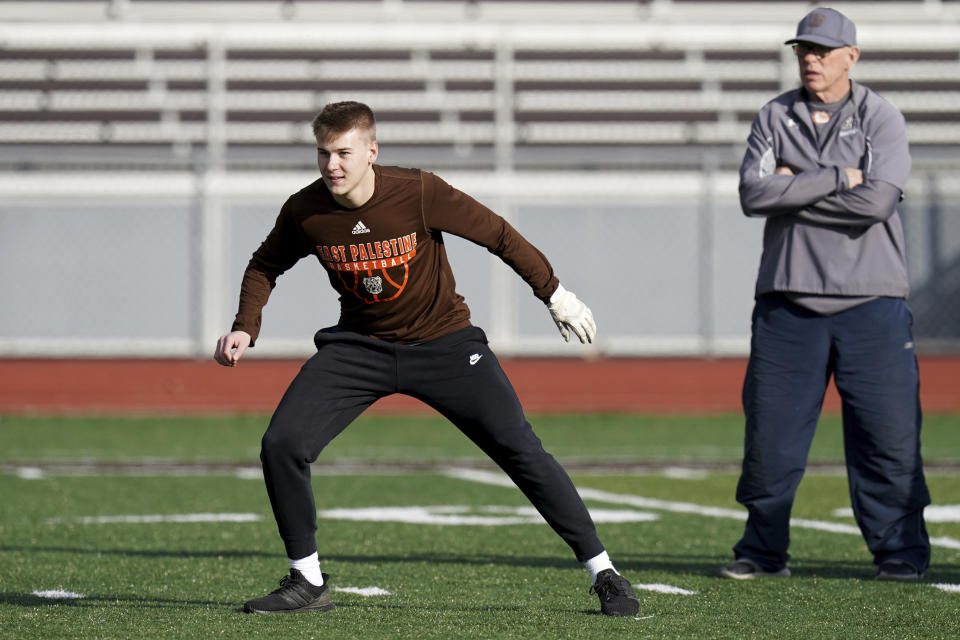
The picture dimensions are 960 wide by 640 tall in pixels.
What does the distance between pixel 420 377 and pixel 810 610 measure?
4.72 ft

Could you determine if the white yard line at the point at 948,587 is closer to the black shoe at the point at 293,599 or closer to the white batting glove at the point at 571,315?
the white batting glove at the point at 571,315

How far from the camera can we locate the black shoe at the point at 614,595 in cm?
478

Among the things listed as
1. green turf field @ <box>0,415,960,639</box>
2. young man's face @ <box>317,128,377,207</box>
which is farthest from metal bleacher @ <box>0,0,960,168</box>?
young man's face @ <box>317,128,377,207</box>

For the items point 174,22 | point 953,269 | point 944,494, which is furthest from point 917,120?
point 944,494

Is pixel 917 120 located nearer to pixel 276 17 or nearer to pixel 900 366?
pixel 276 17

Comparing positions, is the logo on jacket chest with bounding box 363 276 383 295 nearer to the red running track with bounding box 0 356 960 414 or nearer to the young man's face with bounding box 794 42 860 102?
the young man's face with bounding box 794 42 860 102

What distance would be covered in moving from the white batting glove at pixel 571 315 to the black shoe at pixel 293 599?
1.11 m

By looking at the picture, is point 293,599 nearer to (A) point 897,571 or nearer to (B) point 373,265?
(B) point 373,265

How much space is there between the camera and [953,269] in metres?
15.6

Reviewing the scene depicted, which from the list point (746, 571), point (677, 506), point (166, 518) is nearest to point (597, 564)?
point (746, 571)

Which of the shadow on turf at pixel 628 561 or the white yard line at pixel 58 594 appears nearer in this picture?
the white yard line at pixel 58 594

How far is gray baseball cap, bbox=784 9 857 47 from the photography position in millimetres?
5750

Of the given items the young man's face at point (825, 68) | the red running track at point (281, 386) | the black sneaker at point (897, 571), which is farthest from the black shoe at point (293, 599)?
the red running track at point (281, 386)

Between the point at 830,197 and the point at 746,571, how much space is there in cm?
139
